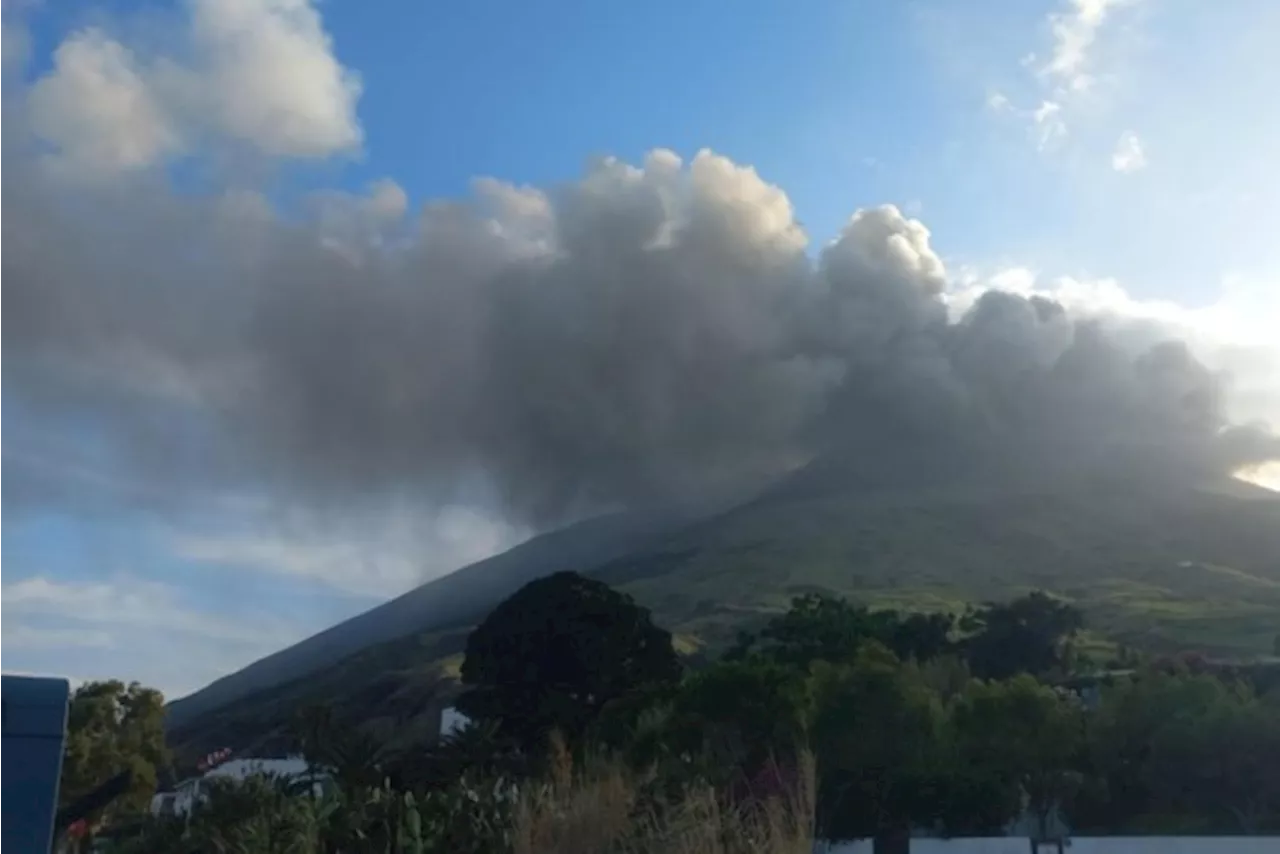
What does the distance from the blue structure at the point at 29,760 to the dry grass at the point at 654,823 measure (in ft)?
15.4

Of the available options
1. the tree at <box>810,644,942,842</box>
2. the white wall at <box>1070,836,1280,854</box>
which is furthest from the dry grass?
the tree at <box>810,644,942,842</box>

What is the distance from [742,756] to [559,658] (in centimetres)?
1691

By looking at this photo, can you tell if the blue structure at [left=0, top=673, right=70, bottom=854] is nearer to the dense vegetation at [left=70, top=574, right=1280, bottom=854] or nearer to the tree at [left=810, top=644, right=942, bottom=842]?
the dense vegetation at [left=70, top=574, right=1280, bottom=854]

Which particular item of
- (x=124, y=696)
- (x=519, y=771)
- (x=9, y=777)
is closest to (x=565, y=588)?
(x=124, y=696)

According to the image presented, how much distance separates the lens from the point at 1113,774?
3691 cm

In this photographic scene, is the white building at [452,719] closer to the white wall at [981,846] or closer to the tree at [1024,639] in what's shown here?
the tree at [1024,639]

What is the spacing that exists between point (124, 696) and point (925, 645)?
32010mm

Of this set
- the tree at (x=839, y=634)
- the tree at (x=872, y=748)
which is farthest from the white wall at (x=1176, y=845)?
the tree at (x=839, y=634)

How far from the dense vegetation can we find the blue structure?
4.78 metres

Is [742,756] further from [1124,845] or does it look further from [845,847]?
[1124,845]

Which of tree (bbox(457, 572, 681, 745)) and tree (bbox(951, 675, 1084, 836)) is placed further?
tree (bbox(457, 572, 681, 745))

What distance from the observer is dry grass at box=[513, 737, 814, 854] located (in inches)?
408

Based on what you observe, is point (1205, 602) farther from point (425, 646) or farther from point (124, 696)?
point (124, 696)

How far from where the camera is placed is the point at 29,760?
6.91 metres
